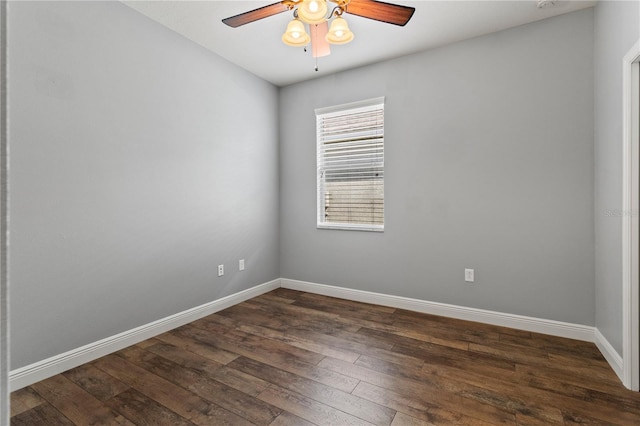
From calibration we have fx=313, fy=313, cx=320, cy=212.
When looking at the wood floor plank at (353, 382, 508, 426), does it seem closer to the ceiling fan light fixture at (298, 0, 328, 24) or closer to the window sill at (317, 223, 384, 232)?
the window sill at (317, 223, 384, 232)

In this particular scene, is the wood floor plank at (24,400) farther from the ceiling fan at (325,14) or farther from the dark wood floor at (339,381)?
the ceiling fan at (325,14)

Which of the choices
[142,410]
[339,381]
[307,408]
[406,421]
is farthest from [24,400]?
[406,421]

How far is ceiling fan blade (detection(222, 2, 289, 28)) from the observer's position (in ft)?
6.41

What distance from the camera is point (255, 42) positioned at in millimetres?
3020

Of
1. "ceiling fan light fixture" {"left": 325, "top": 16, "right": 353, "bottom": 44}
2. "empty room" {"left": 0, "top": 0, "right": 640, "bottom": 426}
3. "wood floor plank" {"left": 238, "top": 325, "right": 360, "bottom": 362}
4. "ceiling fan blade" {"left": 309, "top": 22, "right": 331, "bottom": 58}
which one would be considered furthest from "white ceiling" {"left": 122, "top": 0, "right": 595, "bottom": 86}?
"wood floor plank" {"left": 238, "top": 325, "right": 360, "bottom": 362}

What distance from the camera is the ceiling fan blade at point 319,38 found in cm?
220

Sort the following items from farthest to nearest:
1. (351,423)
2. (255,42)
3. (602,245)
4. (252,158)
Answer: (252,158)
(255,42)
(602,245)
(351,423)

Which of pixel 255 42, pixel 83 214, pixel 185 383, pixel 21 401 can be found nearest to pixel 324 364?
pixel 185 383

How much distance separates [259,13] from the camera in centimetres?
203

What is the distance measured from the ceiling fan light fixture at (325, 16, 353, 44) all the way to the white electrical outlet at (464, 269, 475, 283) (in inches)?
91.3

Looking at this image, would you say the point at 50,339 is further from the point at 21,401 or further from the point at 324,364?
the point at 324,364

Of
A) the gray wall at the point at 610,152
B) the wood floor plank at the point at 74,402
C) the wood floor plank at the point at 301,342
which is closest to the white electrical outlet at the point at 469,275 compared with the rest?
the gray wall at the point at 610,152

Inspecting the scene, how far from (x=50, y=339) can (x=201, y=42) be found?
2751 millimetres

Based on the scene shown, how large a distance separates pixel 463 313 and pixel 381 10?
2.69 metres
